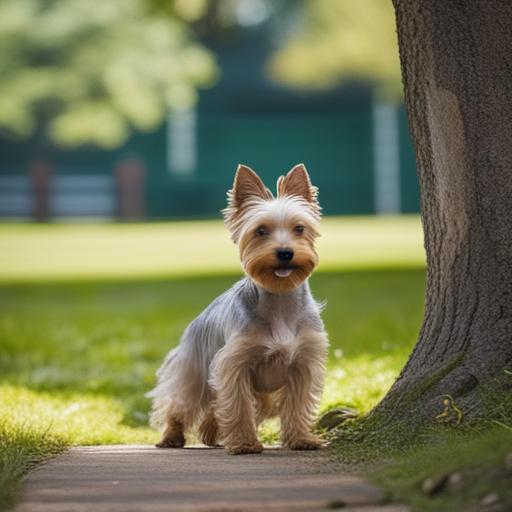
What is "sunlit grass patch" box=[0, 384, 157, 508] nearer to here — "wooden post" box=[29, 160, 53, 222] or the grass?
the grass

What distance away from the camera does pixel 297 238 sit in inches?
278

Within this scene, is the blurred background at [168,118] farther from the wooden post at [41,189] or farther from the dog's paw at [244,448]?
the dog's paw at [244,448]

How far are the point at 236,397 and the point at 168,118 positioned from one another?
4252cm

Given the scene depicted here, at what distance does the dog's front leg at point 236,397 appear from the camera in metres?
7.15

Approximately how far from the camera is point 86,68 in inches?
1842

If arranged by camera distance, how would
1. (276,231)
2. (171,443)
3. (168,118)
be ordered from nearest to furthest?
(276,231) < (171,443) < (168,118)

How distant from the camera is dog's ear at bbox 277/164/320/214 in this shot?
7320mm

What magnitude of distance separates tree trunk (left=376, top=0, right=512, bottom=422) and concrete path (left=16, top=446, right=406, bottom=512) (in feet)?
2.72

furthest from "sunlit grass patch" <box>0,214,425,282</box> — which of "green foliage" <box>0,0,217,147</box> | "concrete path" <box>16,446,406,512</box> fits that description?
"concrete path" <box>16,446,406,512</box>

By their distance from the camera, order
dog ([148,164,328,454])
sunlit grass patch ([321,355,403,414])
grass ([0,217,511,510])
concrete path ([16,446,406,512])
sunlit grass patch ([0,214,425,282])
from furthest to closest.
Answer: sunlit grass patch ([0,214,425,282]), sunlit grass patch ([321,355,403,414]), dog ([148,164,328,454]), grass ([0,217,511,510]), concrete path ([16,446,406,512])

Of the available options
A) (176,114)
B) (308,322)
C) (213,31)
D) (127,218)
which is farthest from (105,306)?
(213,31)

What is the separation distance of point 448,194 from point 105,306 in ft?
41.4

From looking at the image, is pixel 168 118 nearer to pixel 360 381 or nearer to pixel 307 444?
pixel 360 381

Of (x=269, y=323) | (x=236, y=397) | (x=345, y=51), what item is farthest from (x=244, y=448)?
(x=345, y=51)
